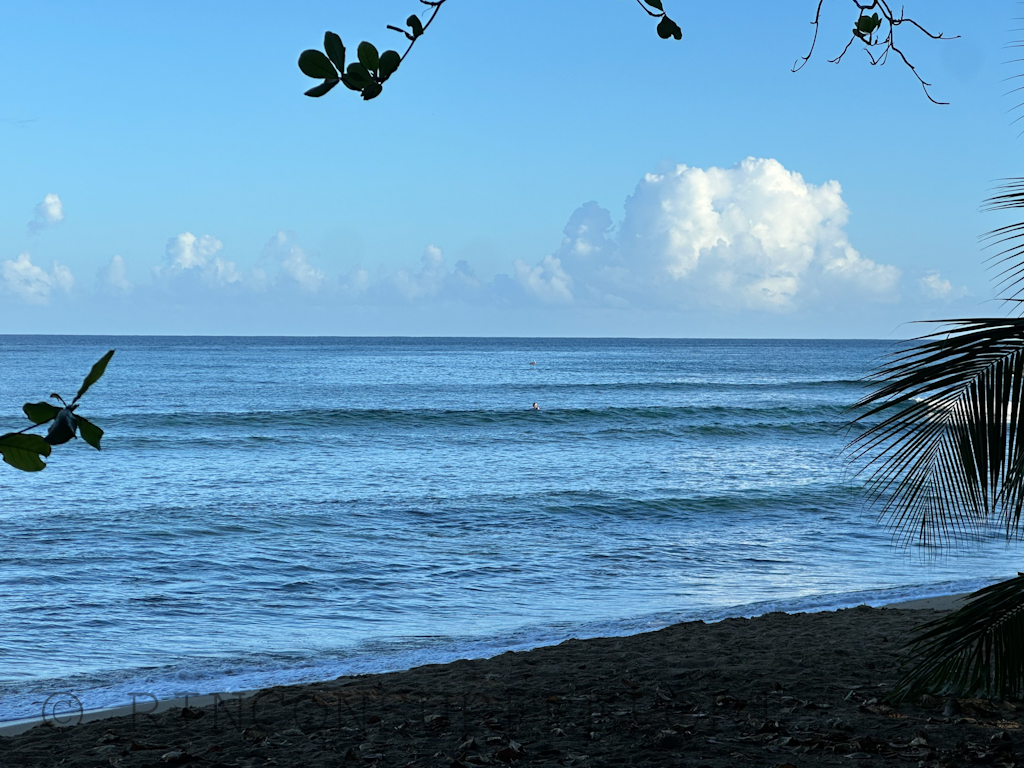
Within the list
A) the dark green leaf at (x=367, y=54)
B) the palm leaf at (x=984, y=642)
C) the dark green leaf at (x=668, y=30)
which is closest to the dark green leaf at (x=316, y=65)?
the dark green leaf at (x=367, y=54)

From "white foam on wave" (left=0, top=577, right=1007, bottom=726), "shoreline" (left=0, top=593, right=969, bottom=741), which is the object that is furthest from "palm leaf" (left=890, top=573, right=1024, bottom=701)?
"white foam on wave" (left=0, top=577, right=1007, bottom=726)

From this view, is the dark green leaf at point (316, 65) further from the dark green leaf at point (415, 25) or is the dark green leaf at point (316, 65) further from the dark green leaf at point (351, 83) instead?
the dark green leaf at point (415, 25)

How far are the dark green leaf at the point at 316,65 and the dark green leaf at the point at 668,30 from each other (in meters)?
1.39

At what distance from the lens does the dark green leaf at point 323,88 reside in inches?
59.9

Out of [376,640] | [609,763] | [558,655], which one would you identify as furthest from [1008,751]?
[376,640]

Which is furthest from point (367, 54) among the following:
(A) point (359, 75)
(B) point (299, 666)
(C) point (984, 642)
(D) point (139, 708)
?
(B) point (299, 666)

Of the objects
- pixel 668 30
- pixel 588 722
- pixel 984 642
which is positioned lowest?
pixel 588 722

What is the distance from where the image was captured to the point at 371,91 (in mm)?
1690

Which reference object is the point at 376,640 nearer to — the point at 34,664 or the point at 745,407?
the point at 34,664

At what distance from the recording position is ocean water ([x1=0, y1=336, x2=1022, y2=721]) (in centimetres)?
789

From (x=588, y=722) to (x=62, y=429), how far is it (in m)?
4.08

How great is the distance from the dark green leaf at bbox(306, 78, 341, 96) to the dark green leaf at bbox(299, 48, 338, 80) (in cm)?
3

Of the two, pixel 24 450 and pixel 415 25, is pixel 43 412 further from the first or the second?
pixel 415 25

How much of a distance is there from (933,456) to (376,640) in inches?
227
